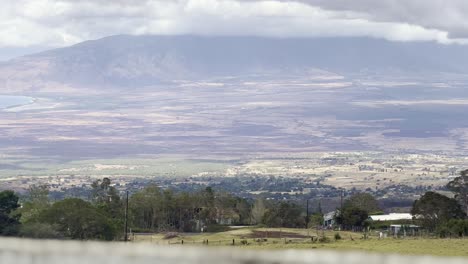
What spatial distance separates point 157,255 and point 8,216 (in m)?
40.0

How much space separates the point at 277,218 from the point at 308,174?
329 ft

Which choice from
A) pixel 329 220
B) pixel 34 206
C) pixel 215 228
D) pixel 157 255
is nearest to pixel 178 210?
pixel 215 228

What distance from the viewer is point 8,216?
44094 mm

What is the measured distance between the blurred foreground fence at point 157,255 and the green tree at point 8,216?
113ft

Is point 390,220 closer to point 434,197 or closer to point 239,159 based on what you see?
point 434,197

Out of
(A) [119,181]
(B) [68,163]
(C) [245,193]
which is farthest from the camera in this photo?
(B) [68,163]

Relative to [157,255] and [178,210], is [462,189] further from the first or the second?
[157,255]

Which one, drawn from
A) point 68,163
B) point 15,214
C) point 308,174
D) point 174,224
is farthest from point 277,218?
point 68,163

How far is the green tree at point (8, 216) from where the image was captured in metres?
40.1

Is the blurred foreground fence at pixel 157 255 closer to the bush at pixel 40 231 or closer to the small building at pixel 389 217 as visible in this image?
the bush at pixel 40 231

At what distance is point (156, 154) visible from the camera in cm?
19912

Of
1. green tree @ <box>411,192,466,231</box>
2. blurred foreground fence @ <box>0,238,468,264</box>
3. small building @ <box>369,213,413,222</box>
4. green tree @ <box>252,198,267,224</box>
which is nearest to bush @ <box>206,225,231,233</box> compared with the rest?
green tree @ <box>252,198,267,224</box>

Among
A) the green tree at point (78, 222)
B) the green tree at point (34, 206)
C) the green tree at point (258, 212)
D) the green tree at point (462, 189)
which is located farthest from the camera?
the green tree at point (258, 212)

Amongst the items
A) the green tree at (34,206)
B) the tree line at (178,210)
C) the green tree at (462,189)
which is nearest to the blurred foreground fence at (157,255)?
the green tree at (34,206)
